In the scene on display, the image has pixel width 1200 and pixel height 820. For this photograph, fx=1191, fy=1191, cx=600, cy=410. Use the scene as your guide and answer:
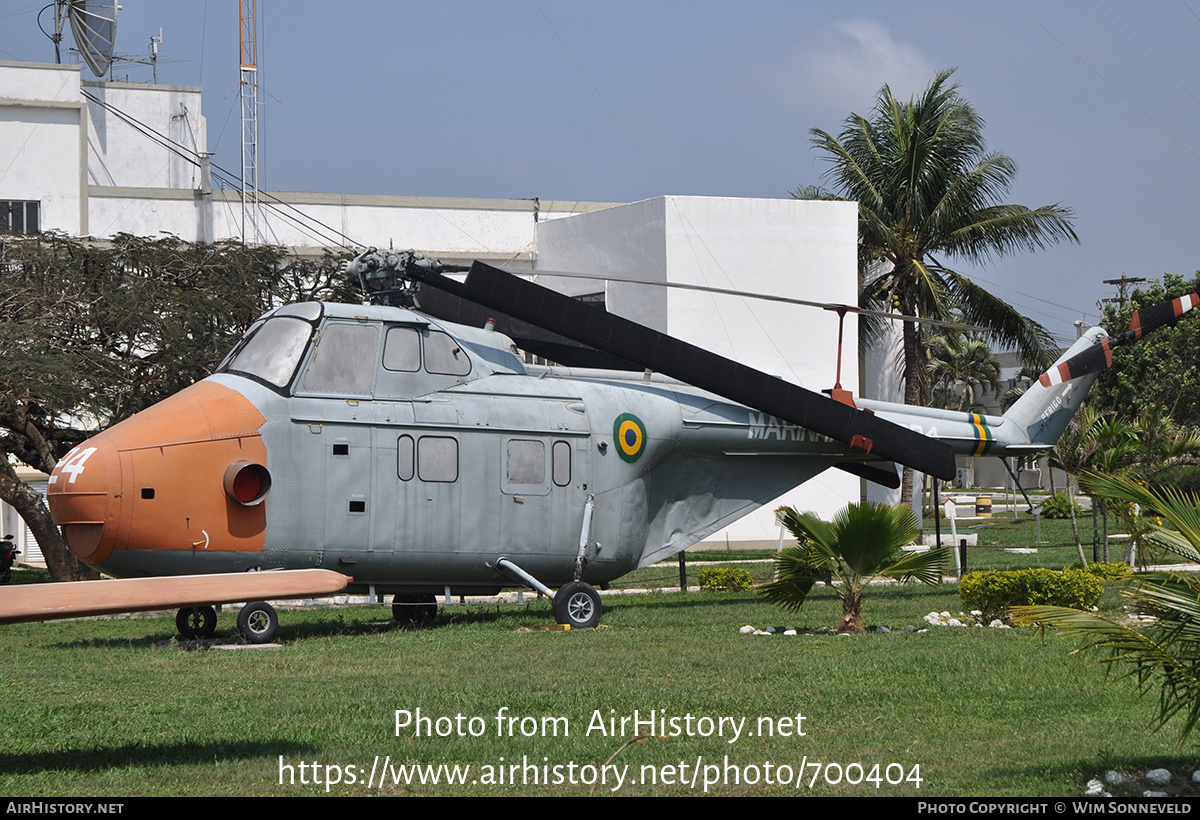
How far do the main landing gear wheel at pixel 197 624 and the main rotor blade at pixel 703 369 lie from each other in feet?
16.0

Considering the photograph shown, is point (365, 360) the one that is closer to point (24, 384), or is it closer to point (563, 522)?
point (563, 522)

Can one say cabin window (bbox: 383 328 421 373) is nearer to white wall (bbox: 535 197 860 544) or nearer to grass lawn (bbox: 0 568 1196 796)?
grass lawn (bbox: 0 568 1196 796)

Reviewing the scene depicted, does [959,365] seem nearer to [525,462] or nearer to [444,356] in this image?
[525,462]

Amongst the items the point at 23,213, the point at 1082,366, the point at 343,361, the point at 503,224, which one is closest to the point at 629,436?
the point at 343,361

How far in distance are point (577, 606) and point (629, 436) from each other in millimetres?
2349

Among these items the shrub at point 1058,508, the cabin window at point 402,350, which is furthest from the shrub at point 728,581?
the shrub at point 1058,508

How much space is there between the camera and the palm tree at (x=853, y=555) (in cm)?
1348

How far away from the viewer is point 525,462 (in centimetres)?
1498

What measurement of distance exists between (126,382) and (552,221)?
59.2 feet

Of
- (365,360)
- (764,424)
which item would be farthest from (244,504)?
(764,424)

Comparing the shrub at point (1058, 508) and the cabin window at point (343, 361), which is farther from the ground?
the cabin window at point (343, 361)

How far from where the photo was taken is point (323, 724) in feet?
28.8

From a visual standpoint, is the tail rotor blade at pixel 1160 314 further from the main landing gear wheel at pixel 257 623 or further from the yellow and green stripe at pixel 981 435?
the main landing gear wheel at pixel 257 623

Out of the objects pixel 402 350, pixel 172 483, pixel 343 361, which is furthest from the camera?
pixel 402 350
